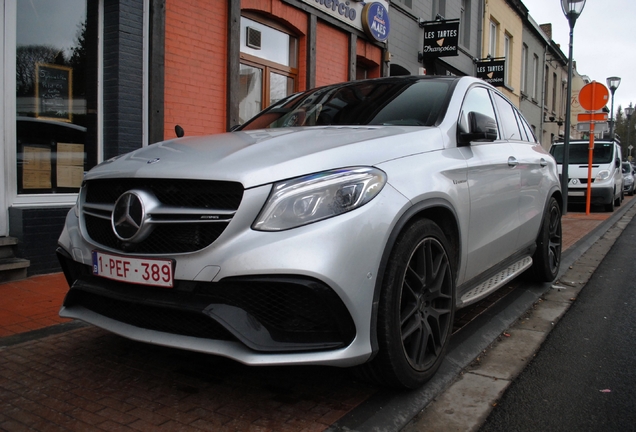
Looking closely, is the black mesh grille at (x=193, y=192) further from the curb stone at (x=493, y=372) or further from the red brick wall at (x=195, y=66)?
the red brick wall at (x=195, y=66)

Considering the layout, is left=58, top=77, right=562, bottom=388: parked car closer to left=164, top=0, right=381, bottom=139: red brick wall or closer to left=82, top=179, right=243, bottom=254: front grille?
left=82, top=179, right=243, bottom=254: front grille

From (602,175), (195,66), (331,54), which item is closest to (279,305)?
(195,66)

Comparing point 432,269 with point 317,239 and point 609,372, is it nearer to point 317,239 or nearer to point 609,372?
point 317,239

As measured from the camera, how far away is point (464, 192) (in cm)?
316

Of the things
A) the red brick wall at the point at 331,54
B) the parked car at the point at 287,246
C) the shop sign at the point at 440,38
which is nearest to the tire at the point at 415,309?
the parked car at the point at 287,246

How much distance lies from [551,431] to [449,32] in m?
12.4

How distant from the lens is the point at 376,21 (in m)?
11.4

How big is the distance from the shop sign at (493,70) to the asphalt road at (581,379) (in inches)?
561

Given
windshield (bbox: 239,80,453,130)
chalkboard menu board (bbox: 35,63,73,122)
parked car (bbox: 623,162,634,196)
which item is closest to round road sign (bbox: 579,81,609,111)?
windshield (bbox: 239,80,453,130)

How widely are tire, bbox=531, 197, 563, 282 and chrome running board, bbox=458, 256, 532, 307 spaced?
0.32 m

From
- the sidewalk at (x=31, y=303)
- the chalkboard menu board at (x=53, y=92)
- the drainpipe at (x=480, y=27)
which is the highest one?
the drainpipe at (x=480, y=27)

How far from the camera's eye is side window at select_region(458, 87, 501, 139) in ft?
11.4

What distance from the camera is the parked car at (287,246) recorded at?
2.22 m

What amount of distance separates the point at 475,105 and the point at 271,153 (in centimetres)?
190
